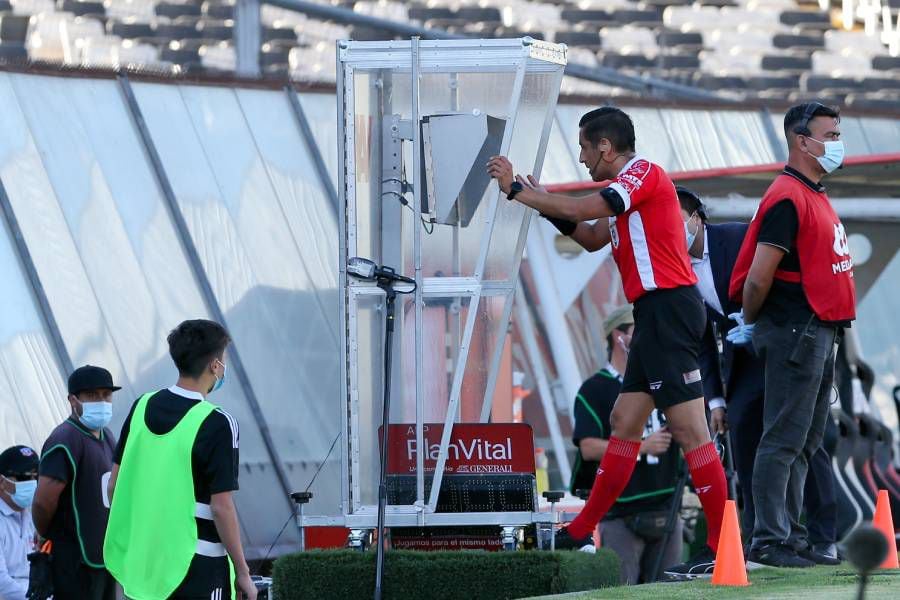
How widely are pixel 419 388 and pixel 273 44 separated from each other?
1269 centimetres

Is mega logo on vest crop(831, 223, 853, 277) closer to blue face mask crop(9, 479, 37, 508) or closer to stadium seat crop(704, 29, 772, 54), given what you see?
blue face mask crop(9, 479, 37, 508)

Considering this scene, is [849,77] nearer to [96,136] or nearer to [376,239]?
[96,136]

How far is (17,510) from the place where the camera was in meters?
8.82

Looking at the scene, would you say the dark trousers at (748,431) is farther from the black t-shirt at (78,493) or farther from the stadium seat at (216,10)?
the stadium seat at (216,10)

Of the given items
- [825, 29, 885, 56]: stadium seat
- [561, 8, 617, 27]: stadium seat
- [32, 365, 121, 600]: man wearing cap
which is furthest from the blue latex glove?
[825, 29, 885, 56]: stadium seat

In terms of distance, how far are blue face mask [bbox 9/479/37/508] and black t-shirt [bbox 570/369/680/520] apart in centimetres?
277

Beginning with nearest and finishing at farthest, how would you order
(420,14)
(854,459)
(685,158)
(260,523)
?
1. (854,459)
2. (260,523)
3. (685,158)
4. (420,14)

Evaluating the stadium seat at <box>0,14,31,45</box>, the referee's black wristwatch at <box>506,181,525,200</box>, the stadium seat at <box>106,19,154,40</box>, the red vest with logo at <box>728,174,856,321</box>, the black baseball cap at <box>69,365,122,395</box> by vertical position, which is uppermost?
the stadium seat at <box>106,19,154,40</box>

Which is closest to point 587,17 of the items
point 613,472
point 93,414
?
point 93,414

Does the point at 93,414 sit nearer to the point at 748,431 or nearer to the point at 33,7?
the point at 748,431

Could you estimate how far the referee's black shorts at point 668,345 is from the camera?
6566 millimetres

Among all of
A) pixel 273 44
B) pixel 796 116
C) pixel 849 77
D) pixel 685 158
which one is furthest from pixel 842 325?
pixel 849 77

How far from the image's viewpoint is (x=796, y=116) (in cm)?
691

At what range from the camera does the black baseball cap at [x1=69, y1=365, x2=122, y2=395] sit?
8367mm
